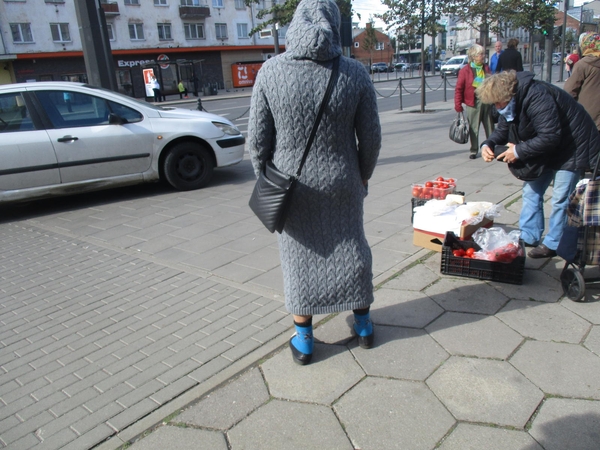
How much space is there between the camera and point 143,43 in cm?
4838

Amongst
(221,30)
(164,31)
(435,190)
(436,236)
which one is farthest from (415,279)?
(221,30)

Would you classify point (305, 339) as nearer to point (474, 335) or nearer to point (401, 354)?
point (401, 354)

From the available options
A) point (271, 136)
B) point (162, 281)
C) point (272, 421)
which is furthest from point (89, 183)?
point (272, 421)

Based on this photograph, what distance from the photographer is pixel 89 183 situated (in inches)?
274

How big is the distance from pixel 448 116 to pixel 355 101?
13.4 meters

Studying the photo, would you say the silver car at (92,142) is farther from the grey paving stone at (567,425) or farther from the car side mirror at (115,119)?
the grey paving stone at (567,425)

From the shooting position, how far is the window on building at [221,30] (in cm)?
5338

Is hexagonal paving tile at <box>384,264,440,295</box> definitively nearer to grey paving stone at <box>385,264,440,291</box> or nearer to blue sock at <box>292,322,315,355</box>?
grey paving stone at <box>385,264,440,291</box>

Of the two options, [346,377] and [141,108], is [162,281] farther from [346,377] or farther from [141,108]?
[141,108]

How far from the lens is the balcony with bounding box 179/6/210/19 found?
50.2 metres

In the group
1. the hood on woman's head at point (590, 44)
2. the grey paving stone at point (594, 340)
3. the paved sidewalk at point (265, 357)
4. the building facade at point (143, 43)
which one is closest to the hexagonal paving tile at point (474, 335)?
the paved sidewalk at point (265, 357)

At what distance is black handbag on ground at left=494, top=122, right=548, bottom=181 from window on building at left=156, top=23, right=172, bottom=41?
50835 millimetres

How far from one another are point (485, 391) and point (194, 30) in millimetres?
54522

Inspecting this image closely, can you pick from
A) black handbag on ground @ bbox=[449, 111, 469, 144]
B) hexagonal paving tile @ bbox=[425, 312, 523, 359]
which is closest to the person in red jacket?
black handbag on ground @ bbox=[449, 111, 469, 144]
